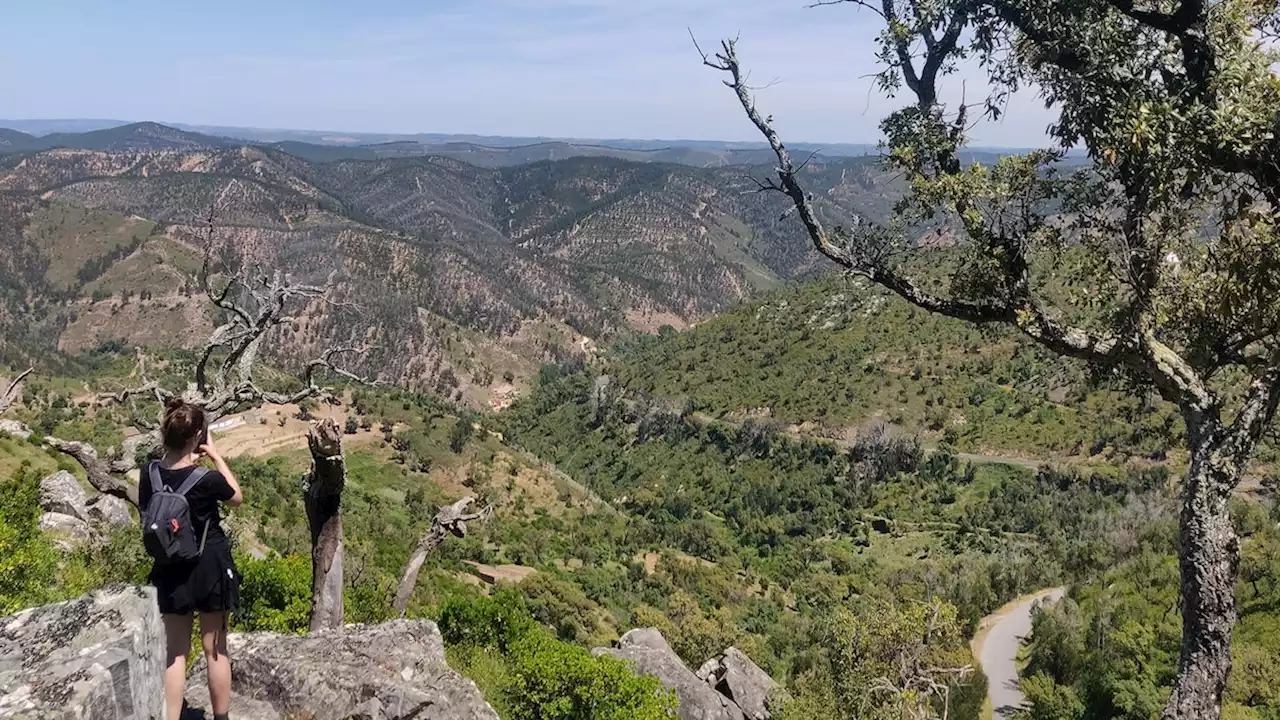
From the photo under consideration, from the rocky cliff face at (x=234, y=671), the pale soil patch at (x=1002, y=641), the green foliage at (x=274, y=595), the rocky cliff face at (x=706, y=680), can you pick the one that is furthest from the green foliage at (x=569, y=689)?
the pale soil patch at (x=1002, y=641)

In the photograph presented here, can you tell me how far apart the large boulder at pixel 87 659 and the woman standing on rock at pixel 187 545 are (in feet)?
0.49

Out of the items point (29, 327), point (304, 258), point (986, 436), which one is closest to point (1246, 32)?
point (986, 436)

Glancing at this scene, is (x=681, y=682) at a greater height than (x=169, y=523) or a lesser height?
lesser

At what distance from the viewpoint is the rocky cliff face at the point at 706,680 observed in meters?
20.4

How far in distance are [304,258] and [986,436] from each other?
143725 mm

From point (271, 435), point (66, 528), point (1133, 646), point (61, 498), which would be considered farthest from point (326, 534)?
A: point (271, 435)

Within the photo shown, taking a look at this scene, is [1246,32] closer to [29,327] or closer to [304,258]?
[304,258]

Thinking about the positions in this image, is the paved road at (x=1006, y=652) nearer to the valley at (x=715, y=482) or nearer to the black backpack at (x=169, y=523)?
the valley at (x=715, y=482)

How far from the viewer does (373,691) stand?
7770 millimetres

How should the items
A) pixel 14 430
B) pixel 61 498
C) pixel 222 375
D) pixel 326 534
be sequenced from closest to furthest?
pixel 326 534 < pixel 222 375 < pixel 61 498 < pixel 14 430

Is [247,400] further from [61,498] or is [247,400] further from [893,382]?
[893,382]

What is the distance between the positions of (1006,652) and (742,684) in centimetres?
3367

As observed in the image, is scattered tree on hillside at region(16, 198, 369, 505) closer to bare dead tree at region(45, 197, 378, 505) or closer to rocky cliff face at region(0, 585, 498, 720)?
bare dead tree at region(45, 197, 378, 505)

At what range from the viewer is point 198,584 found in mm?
6043
